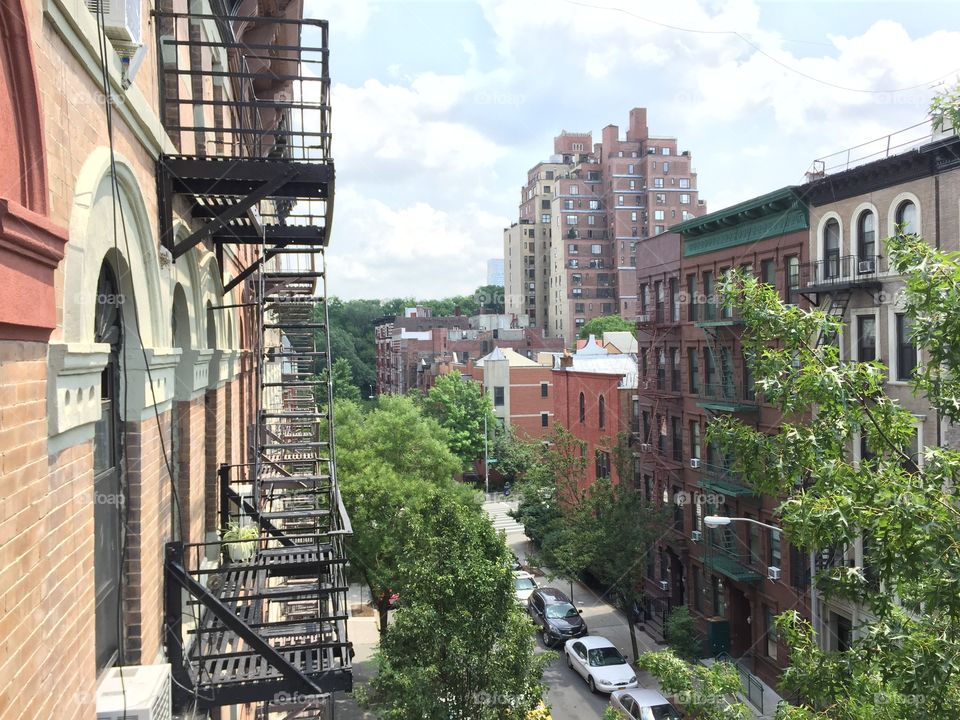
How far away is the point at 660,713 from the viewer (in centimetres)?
1861

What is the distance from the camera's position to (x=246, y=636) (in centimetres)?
678

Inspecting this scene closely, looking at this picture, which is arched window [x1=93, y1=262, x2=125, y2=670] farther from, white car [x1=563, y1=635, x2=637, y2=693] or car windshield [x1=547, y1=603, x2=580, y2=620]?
car windshield [x1=547, y1=603, x2=580, y2=620]

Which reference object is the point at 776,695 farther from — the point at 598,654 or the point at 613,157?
the point at 613,157

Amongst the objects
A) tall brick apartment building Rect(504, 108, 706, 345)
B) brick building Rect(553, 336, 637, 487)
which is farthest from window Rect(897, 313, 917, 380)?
tall brick apartment building Rect(504, 108, 706, 345)

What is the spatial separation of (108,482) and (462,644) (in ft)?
26.2

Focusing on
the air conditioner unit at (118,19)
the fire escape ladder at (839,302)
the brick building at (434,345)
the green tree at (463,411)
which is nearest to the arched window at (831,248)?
the fire escape ladder at (839,302)

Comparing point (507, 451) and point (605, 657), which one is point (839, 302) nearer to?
point (605, 657)

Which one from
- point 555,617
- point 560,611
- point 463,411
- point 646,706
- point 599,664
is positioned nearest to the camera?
point 646,706

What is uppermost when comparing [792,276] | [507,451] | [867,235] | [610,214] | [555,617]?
[610,214]

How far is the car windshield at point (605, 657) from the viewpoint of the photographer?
23.6 meters

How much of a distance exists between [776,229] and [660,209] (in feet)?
230

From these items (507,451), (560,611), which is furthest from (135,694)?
(507,451)

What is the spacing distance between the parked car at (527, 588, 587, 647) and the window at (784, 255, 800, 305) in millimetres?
13591

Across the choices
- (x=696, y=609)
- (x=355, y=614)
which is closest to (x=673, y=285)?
(x=696, y=609)
